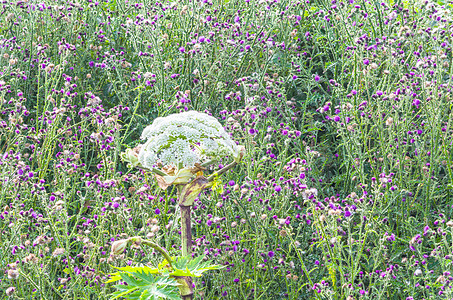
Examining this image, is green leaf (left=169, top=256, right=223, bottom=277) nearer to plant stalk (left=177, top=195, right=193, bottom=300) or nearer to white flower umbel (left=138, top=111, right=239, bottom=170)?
plant stalk (left=177, top=195, right=193, bottom=300)

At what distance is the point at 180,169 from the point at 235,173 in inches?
67.3

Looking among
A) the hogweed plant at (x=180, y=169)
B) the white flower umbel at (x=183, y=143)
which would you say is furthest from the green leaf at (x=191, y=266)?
the white flower umbel at (x=183, y=143)

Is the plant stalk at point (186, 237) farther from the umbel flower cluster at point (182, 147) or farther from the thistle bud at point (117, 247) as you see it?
the thistle bud at point (117, 247)

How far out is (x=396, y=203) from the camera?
3.33m

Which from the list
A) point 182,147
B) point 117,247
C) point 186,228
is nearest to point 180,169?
point 182,147

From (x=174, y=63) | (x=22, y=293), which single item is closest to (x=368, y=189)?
(x=174, y=63)

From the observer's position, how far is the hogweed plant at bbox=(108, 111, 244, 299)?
1.44 meters

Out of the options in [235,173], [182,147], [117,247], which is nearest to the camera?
[117,247]

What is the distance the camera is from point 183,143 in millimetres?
1479

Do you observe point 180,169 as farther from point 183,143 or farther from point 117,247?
point 117,247

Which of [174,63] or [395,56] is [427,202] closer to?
[395,56]

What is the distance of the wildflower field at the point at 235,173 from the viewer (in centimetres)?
228

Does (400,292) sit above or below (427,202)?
below

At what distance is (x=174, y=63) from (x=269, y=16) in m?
0.96
